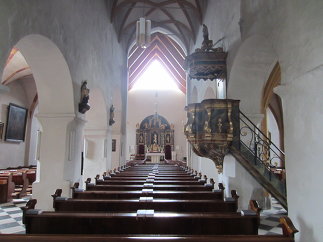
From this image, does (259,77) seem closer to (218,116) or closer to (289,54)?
(218,116)

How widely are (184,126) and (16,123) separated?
10.5m

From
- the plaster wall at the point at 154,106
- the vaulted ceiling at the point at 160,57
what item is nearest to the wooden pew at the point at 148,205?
the vaulted ceiling at the point at 160,57

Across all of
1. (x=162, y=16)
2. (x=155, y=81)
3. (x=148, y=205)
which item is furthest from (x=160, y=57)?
(x=148, y=205)

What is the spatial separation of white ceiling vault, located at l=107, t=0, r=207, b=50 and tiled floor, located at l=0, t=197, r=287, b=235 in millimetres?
7248

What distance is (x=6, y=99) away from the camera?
1266cm

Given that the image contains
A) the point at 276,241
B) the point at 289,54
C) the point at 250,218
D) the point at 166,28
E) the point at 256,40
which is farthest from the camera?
the point at 166,28

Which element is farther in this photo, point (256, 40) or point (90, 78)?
point (90, 78)

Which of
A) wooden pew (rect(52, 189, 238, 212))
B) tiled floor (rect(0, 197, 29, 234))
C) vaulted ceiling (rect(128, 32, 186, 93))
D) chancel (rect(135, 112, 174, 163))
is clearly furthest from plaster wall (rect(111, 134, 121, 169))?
chancel (rect(135, 112, 174, 163))

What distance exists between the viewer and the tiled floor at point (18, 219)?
4.89 metres

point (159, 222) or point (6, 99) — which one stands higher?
point (6, 99)

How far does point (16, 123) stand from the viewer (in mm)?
13195

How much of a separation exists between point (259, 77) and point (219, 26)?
2387mm

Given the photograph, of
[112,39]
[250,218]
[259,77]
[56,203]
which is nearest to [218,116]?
[259,77]

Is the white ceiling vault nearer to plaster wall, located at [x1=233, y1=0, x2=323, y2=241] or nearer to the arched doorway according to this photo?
the arched doorway
